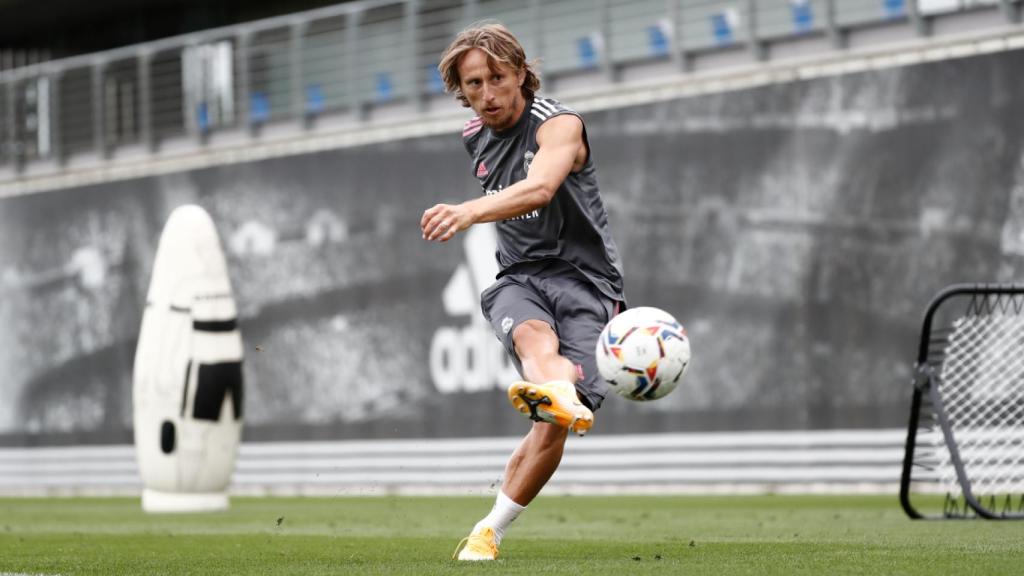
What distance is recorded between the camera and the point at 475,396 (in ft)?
54.2

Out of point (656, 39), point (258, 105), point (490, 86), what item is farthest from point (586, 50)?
point (490, 86)

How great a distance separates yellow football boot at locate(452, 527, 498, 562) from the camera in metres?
5.94

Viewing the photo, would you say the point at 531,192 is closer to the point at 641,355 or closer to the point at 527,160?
the point at 527,160

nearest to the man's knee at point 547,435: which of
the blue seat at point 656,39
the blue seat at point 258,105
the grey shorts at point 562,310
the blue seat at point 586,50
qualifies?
the grey shorts at point 562,310

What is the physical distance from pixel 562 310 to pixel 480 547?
97cm

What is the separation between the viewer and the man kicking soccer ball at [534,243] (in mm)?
5785

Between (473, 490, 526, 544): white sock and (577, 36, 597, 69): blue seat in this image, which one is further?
(577, 36, 597, 69): blue seat

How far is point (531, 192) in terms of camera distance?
18.2ft

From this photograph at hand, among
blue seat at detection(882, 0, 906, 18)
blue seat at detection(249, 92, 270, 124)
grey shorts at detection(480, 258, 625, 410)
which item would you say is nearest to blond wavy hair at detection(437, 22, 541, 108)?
grey shorts at detection(480, 258, 625, 410)

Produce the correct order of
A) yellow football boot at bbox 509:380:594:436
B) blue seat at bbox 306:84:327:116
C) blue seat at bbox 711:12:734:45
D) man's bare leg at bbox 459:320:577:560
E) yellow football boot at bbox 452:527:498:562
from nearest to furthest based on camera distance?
yellow football boot at bbox 509:380:594:436, man's bare leg at bbox 459:320:577:560, yellow football boot at bbox 452:527:498:562, blue seat at bbox 711:12:734:45, blue seat at bbox 306:84:327:116

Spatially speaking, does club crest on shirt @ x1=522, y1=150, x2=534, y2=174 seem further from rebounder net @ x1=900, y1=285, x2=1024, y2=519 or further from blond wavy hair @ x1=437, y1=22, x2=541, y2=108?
rebounder net @ x1=900, y1=285, x2=1024, y2=519

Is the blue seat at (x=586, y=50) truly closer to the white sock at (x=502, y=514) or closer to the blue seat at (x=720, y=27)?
the blue seat at (x=720, y=27)

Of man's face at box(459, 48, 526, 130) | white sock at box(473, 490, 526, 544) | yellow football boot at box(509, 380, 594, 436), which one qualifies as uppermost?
man's face at box(459, 48, 526, 130)

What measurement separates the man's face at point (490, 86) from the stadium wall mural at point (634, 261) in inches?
306
